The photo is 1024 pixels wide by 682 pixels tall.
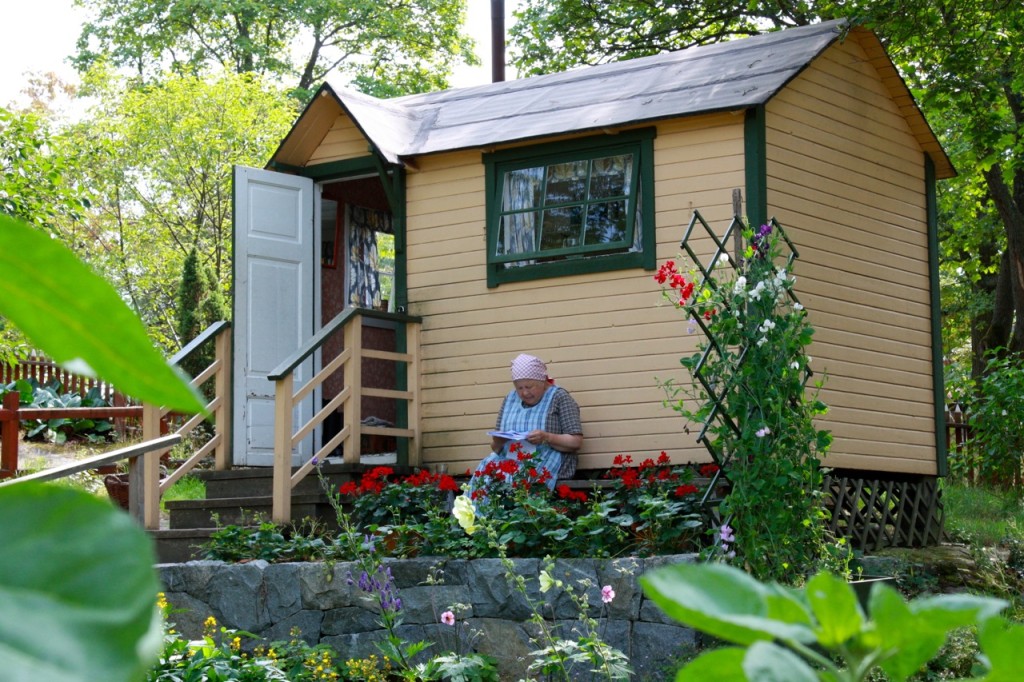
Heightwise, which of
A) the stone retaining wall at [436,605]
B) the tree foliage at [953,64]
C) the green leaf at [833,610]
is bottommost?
the stone retaining wall at [436,605]

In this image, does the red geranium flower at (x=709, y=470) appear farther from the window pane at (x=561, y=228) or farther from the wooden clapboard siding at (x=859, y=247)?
the window pane at (x=561, y=228)

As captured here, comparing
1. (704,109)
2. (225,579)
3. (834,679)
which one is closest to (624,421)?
(704,109)

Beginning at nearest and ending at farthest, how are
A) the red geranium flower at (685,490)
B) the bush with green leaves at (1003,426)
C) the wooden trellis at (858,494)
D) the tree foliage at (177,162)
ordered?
the wooden trellis at (858,494) → the red geranium flower at (685,490) → the bush with green leaves at (1003,426) → the tree foliage at (177,162)

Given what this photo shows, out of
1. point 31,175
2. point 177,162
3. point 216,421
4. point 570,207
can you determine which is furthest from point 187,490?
point 177,162

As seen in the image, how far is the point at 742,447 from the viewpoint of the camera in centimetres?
661

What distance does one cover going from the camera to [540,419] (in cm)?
803

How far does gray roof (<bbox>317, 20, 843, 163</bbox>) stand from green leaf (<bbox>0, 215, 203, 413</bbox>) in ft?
25.7

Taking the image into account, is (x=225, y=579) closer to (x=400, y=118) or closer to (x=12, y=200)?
(x=12, y=200)

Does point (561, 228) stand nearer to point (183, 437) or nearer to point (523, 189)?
point (523, 189)

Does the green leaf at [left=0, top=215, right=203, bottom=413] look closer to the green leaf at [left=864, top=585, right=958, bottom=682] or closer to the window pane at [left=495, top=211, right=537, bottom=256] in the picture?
the green leaf at [left=864, top=585, right=958, bottom=682]

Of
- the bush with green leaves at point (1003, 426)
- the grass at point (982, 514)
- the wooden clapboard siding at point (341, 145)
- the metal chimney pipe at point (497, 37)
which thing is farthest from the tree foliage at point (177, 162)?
the bush with green leaves at point (1003, 426)

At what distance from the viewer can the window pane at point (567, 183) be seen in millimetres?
8492

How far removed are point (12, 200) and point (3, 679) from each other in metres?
8.88

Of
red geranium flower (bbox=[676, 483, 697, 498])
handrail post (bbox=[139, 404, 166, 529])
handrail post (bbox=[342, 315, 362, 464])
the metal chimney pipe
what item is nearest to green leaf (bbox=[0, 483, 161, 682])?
handrail post (bbox=[139, 404, 166, 529])
